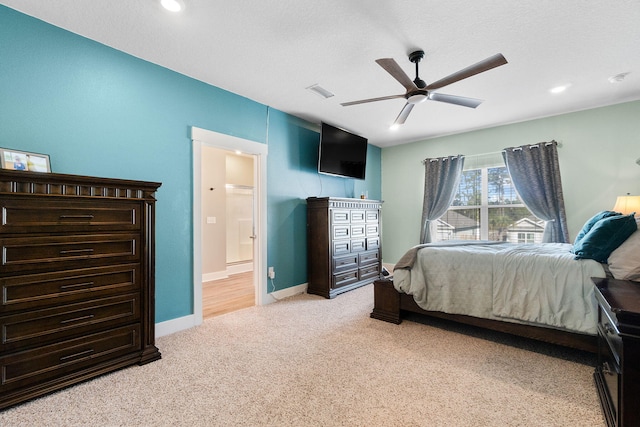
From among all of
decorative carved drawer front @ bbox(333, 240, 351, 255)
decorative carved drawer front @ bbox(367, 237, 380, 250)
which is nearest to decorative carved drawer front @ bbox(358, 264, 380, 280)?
decorative carved drawer front @ bbox(367, 237, 380, 250)

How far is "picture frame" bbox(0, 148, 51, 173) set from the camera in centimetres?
185

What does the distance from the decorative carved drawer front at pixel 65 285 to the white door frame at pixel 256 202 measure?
33.4 inches

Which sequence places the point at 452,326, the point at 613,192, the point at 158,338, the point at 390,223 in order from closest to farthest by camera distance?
1. the point at 158,338
2. the point at 452,326
3. the point at 613,192
4. the point at 390,223

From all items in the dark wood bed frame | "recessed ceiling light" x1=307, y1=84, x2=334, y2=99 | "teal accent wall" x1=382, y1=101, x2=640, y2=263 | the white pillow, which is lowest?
the dark wood bed frame

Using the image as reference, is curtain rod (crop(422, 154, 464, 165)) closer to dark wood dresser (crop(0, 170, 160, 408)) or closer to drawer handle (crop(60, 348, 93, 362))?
dark wood dresser (crop(0, 170, 160, 408))

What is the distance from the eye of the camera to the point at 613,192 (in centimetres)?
372

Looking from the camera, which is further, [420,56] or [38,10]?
[420,56]

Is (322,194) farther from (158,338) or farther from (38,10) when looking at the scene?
(38,10)

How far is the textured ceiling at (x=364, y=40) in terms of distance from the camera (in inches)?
77.3

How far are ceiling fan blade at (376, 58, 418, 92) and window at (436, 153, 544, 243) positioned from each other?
121 inches

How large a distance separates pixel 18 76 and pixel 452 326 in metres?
4.06

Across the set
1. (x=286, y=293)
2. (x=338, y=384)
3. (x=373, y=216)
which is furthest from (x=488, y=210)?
(x=338, y=384)

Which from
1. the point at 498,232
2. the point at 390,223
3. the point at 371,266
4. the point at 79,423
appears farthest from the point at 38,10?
the point at 498,232

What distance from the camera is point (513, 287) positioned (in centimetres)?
233
